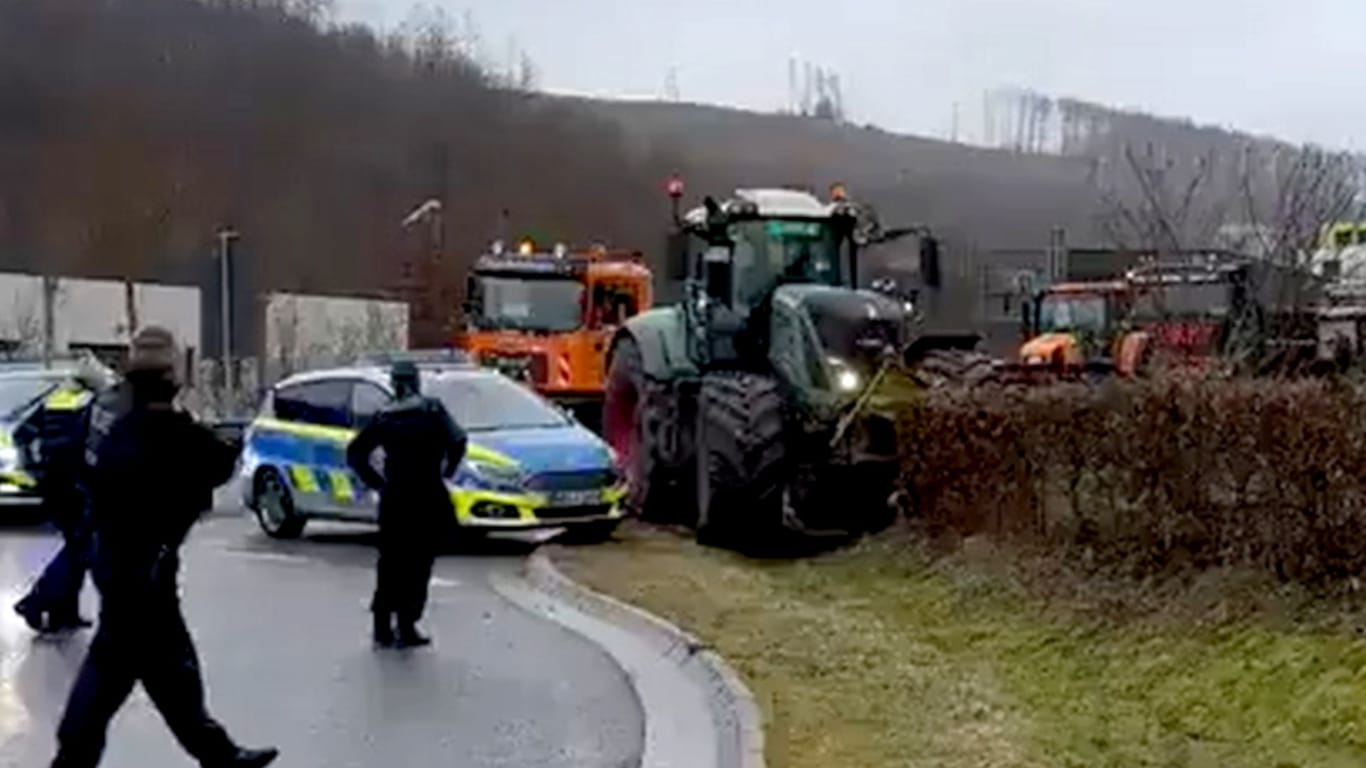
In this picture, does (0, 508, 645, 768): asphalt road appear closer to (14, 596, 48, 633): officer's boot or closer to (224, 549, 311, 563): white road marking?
(14, 596, 48, 633): officer's boot

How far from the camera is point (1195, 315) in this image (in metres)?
26.2

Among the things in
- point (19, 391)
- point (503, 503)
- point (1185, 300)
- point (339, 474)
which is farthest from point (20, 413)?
point (1185, 300)

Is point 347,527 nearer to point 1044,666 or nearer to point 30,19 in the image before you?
point 1044,666

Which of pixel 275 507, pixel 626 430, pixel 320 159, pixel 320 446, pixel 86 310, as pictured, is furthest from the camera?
pixel 320 159

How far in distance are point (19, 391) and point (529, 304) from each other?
999cm

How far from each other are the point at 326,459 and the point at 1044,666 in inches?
414

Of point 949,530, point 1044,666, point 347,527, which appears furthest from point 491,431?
point 1044,666

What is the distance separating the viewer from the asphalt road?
9.85 meters

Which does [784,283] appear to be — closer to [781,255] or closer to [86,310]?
[781,255]

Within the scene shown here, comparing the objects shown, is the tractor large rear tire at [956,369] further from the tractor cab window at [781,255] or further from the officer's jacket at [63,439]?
the officer's jacket at [63,439]

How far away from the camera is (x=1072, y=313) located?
109ft

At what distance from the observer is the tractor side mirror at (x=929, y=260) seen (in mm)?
20594

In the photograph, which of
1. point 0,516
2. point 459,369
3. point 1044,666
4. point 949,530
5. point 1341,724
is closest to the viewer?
point 1341,724

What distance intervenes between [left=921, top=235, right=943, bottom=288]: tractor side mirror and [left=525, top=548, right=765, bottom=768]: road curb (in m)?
5.22
